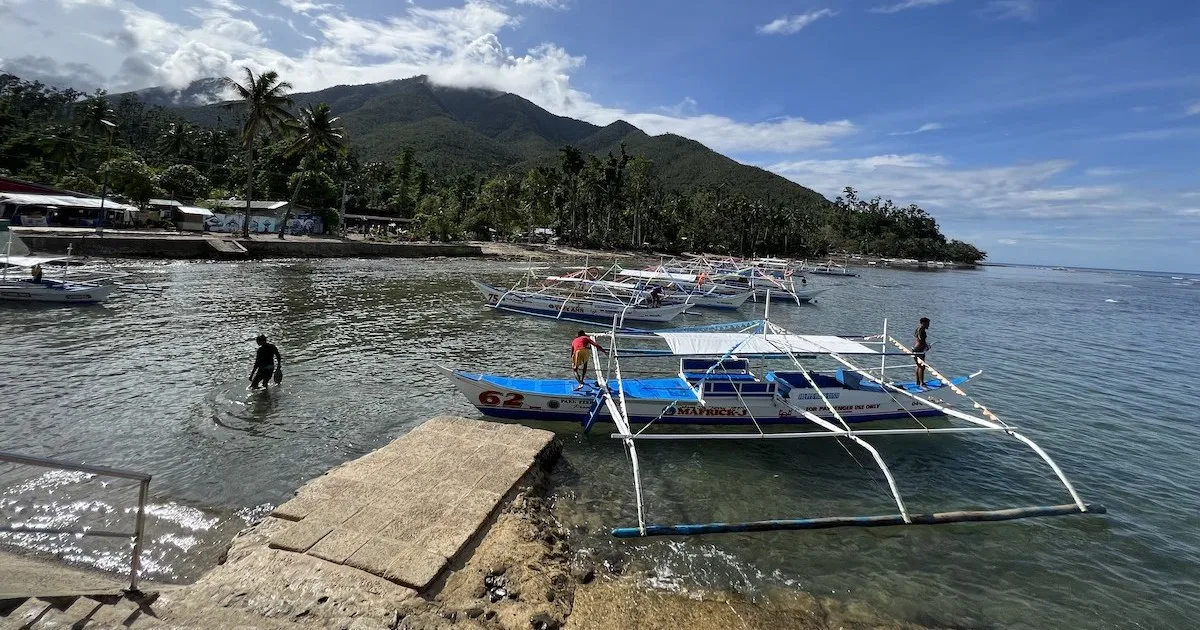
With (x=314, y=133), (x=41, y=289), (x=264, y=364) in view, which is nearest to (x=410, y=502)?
(x=264, y=364)

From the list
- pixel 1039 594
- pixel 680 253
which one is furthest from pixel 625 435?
pixel 680 253

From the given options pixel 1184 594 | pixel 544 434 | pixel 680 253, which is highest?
pixel 680 253

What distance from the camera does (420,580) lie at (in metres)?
7.23

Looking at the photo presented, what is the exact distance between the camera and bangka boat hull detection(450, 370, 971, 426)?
14.8m

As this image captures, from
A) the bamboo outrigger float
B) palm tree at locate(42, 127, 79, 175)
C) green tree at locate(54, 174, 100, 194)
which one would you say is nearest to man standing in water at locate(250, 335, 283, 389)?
the bamboo outrigger float

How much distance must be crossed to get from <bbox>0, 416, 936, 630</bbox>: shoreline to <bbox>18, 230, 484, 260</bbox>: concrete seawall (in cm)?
4780

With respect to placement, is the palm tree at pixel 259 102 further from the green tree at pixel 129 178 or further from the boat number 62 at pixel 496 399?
the boat number 62 at pixel 496 399

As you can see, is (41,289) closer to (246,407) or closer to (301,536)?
(246,407)

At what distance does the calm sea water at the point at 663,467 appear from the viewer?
9.44m

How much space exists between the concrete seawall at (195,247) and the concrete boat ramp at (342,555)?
4746 centimetres

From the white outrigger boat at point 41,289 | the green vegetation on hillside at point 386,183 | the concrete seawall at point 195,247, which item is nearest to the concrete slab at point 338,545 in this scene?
the white outrigger boat at point 41,289

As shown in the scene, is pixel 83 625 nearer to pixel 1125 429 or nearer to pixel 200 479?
pixel 200 479

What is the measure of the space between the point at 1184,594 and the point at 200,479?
1918 centimetres

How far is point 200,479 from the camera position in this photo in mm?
11227
